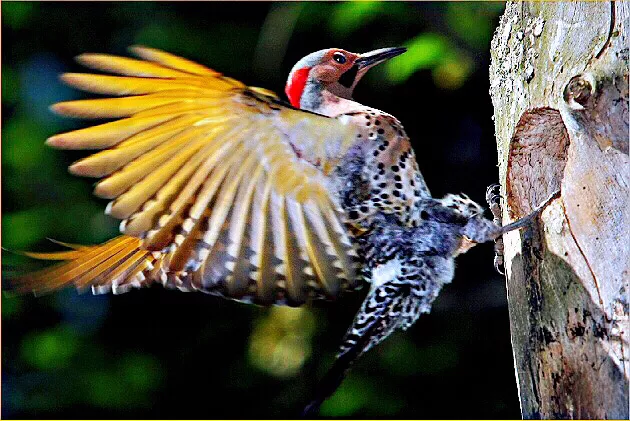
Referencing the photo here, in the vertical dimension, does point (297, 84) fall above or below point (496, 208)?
above

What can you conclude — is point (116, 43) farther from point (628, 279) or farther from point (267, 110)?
point (628, 279)

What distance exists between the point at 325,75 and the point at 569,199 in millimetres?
642

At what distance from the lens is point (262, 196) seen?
59.0 inches

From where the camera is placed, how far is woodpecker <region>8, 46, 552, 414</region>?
1.34 m

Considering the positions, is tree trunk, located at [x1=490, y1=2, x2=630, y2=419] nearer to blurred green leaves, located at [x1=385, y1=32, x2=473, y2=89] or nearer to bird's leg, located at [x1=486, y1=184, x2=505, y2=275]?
bird's leg, located at [x1=486, y1=184, x2=505, y2=275]

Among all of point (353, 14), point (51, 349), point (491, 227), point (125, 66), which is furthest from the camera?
point (51, 349)

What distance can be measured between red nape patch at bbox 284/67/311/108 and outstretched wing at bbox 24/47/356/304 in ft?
0.99

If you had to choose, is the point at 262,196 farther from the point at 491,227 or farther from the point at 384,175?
the point at 491,227

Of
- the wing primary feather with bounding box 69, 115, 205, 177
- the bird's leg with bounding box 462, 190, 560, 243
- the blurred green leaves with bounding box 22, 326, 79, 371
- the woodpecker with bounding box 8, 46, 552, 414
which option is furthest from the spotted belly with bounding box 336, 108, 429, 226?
the blurred green leaves with bounding box 22, 326, 79, 371

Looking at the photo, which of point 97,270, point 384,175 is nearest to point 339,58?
point 384,175

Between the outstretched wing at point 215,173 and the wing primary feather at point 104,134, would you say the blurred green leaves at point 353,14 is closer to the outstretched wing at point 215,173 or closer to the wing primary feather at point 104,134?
the outstretched wing at point 215,173

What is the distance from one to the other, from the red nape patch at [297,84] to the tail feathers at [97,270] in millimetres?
456

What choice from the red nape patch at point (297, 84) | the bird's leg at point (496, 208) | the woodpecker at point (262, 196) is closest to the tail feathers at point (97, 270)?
the woodpecker at point (262, 196)

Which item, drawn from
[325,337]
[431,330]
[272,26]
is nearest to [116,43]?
[272,26]
